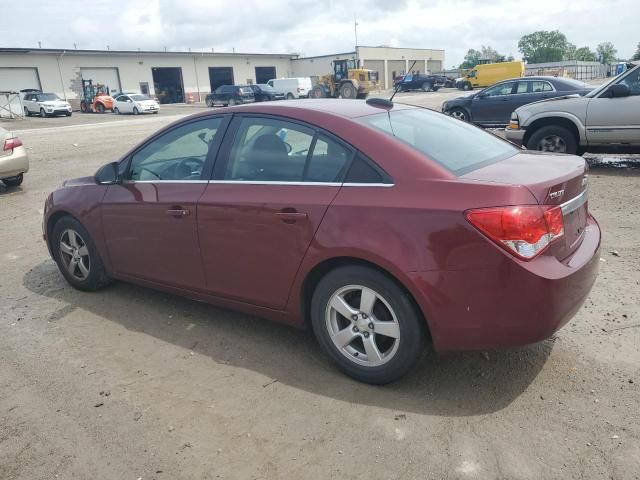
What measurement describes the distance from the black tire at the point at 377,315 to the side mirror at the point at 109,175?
212 centimetres

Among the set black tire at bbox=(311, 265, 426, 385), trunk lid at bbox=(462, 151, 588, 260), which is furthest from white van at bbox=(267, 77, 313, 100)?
black tire at bbox=(311, 265, 426, 385)

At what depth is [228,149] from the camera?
3.71 meters

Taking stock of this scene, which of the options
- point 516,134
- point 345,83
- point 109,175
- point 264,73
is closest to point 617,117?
point 516,134

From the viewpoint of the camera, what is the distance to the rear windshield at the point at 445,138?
3.17 meters

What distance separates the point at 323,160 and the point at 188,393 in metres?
1.63

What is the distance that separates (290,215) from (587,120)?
7.53 m

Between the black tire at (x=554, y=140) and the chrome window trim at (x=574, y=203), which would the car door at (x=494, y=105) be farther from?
the chrome window trim at (x=574, y=203)

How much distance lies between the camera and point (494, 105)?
14.7 meters

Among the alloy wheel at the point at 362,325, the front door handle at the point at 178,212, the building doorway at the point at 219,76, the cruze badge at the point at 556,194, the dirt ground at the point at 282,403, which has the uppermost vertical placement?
the building doorway at the point at 219,76

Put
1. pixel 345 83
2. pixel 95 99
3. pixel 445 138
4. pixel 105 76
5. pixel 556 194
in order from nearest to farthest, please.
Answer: pixel 556 194 < pixel 445 138 < pixel 345 83 < pixel 95 99 < pixel 105 76

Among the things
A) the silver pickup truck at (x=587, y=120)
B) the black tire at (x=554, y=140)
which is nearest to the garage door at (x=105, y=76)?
the silver pickup truck at (x=587, y=120)

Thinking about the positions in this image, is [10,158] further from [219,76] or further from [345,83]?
[219,76]

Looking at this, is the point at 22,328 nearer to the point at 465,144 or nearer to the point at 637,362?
the point at 465,144

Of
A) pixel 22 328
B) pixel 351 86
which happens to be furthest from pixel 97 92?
pixel 22 328
